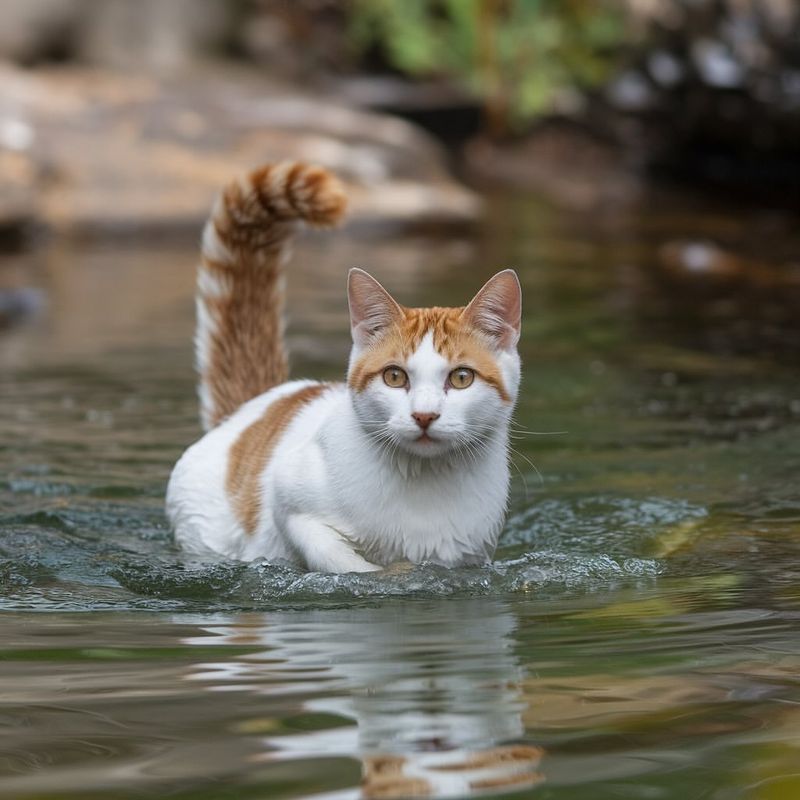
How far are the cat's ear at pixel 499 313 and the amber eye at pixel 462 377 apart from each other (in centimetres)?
19

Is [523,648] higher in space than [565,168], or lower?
lower

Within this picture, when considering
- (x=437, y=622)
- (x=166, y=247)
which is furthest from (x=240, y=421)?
(x=166, y=247)

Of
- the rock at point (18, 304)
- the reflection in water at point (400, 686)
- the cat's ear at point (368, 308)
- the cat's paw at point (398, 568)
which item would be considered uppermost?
the rock at point (18, 304)

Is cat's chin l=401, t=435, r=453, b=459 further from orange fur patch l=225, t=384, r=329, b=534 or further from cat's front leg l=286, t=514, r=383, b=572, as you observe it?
orange fur patch l=225, t=384, r=329, b=534

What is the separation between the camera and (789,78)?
43.6 ft

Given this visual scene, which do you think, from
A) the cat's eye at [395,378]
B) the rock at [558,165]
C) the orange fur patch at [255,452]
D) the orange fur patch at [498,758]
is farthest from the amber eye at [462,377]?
the rock at [558,165]

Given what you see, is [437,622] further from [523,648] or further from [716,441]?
[716,441]

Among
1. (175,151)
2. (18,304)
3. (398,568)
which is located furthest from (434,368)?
(175,151)

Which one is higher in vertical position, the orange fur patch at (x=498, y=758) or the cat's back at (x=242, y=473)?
the cat's back at (x=242, y=473)

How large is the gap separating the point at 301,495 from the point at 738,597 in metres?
1.26

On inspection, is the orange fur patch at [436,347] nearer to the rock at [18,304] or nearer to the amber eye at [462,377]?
the amber eye at [462,377]

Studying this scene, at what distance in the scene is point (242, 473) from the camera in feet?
16.1

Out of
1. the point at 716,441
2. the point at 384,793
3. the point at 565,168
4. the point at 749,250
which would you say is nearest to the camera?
the point at 384,793

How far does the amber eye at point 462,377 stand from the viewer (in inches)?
164
